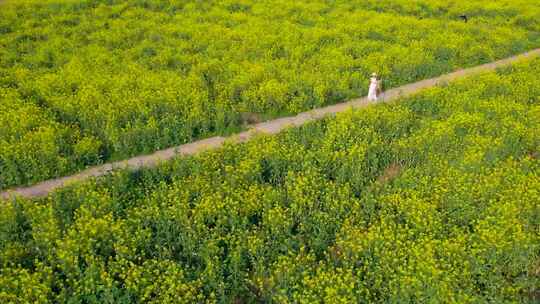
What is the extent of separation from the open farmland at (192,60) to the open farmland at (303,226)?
178 centimetres

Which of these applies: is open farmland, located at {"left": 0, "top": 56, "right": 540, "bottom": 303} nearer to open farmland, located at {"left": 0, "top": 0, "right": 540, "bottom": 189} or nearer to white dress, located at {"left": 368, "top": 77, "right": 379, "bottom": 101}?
open farmland, located at {"left": 0, "top": 0, "right": 540, "bottom": 189}

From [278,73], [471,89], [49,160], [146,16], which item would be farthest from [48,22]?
[471,89]

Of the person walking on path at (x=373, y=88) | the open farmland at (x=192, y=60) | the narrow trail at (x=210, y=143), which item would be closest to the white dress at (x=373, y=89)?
the person walking on path at (x=373, y=88)

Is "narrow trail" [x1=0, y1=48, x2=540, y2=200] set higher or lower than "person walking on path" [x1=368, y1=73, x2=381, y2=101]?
lower

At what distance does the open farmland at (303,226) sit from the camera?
704cm

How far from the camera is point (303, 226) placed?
8398 millimetres

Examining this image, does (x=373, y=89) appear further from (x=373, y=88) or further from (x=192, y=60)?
(x=192, y=60)

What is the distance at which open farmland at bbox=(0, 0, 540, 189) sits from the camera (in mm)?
11289

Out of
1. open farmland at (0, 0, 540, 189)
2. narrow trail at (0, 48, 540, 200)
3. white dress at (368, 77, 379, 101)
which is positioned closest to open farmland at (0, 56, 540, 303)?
narrow trail at (0, 48, 540, 200)

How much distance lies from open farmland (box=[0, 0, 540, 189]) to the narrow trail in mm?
231

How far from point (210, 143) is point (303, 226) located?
13.3ft

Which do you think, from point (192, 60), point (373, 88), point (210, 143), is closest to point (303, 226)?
point (210, 143)

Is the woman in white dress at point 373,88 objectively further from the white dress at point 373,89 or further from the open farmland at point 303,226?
the open farmland at point 303,226

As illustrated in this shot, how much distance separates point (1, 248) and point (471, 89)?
11.8 metres
